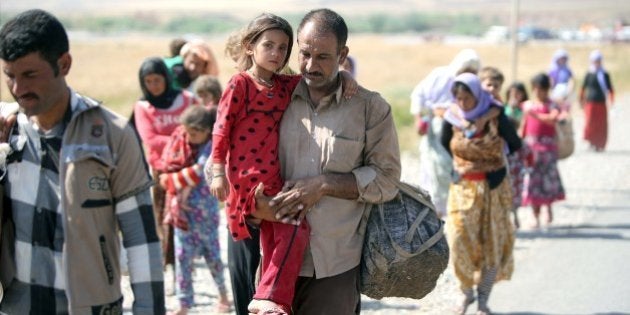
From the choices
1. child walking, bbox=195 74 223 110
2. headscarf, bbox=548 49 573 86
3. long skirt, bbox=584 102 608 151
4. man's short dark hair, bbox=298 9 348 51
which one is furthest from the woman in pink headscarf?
long skirt, bbox=584 102 608 151

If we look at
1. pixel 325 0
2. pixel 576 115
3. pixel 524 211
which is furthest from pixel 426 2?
pixel 524 211

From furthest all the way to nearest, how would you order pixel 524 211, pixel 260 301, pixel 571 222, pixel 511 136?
pixel 524 211 < pixel 571 222 < pixel 511 136 < pixel 260 301

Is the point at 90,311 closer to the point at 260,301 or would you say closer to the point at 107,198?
the point at 107,198

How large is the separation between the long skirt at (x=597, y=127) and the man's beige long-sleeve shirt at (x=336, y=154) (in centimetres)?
1460

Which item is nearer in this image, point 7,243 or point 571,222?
point 7,243

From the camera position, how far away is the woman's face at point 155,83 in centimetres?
818

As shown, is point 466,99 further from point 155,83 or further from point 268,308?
point 268,308

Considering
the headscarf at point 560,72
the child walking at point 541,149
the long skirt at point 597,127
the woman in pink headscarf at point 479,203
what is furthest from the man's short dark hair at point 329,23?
the long skirt at point 597,127

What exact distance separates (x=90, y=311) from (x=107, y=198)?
0.40 m

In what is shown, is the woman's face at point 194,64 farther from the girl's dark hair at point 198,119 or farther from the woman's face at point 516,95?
the woman's face at point 516,95

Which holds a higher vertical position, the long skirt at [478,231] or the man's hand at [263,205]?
the man's hand at [263,205]

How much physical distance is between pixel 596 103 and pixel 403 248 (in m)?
15.3

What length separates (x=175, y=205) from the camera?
7.74m

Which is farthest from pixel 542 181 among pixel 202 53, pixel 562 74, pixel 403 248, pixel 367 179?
pixel 367 179
